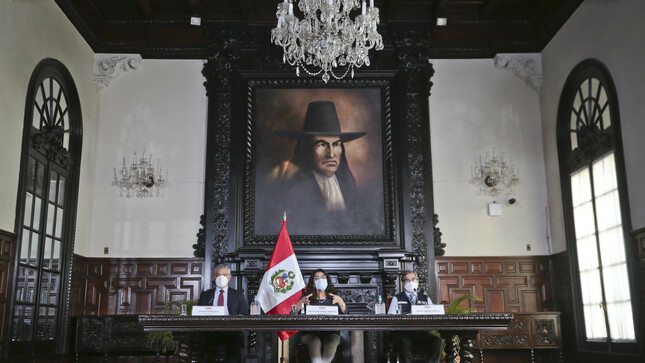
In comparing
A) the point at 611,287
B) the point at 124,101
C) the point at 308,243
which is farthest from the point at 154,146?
the point at 611,287

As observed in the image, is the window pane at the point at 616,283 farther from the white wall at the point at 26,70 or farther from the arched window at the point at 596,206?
the white wall at the point at 26,70

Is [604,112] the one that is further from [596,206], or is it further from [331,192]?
[331,192]

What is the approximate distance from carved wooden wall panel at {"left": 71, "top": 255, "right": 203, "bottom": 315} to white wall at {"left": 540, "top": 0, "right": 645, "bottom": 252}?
5294mm

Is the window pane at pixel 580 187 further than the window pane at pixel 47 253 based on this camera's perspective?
Yes

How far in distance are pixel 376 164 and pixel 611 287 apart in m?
3.53

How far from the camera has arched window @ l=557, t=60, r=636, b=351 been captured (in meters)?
7.78

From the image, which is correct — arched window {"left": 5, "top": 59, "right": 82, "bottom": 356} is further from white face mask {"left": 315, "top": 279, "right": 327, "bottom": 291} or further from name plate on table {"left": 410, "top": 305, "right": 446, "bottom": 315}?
name plate on table {"left": 410, "top": 305, "right": 446, "bottom": 315}

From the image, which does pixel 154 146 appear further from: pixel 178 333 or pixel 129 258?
pixel 178 333

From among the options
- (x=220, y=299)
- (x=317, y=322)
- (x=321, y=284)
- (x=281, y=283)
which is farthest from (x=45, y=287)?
(x=317, y=322)

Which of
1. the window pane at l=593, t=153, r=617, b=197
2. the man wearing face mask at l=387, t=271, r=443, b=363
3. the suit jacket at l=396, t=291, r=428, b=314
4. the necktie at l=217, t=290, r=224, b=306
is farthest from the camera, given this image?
the window pane at l=593, t=153, r=617, b=197

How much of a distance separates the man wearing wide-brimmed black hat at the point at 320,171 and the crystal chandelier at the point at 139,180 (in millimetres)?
1757

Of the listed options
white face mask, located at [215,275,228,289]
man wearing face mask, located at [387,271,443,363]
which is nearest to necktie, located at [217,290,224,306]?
white face mask, located at [215,275,228,289]

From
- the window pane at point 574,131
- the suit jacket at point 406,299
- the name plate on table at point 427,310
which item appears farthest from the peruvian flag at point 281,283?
the window pane at point 574,131

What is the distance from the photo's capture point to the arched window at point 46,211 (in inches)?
298
